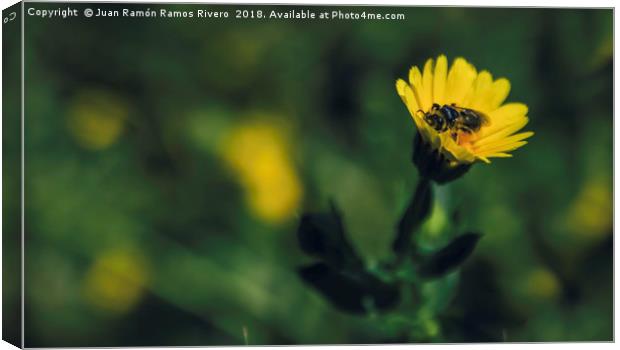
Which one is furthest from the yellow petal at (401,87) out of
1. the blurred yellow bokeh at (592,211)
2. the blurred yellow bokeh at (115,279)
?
the blurred yellow bokeh at (115,279)

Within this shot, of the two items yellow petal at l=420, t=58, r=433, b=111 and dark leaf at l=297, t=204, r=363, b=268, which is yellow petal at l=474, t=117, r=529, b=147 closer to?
yellow petal at l=420, t=58, r=433, b=111

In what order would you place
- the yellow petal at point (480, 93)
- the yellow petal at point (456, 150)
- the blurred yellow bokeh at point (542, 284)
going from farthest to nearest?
the blurred yellow bokeh at point (542, 284) → the yellow petal at point (480, 93) → the yellow petal at point (456, 150)

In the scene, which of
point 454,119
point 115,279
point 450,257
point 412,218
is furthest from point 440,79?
point 115,279

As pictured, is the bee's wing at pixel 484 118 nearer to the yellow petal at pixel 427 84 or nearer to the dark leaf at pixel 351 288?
the yellow petal at pixel 427 84

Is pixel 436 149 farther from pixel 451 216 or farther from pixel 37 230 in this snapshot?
pixel 37 230

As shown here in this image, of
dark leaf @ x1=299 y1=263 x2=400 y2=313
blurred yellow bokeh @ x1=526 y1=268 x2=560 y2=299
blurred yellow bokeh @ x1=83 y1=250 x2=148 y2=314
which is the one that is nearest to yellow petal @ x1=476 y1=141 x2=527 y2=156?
blurred yellow bokeh @ x1=526 y1=268 x2=560 y2=299

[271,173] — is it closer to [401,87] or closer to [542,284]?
[401,87]
